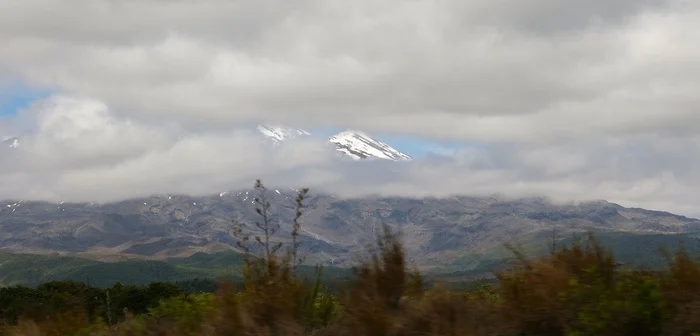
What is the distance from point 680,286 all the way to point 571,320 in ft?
4.04

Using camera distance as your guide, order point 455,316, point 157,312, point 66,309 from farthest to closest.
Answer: point 66,309, point 157,312, point 455,316

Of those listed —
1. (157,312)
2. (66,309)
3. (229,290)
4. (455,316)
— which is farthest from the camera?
(66,309)

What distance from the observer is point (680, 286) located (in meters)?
9.02

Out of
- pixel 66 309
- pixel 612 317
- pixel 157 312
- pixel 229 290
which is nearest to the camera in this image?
pixel 612 317

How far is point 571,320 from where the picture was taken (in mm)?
9195

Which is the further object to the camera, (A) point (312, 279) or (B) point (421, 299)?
(A) point (312, 279)

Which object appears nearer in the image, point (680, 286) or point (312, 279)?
point (680, 286)

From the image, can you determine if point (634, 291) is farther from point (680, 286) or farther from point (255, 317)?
point (255, 317)

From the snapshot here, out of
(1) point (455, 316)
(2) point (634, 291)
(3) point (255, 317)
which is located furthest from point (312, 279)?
(2) point (634, 291)

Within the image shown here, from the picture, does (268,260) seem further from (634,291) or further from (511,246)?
(634,291)

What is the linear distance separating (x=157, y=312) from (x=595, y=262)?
611 centimetres

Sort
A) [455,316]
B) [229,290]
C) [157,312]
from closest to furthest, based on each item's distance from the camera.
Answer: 1. [455,316]
2. [229,290]
3. [157,312]

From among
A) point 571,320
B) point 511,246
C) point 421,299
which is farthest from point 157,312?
point 571,320

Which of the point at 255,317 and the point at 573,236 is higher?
the point at 573,236
